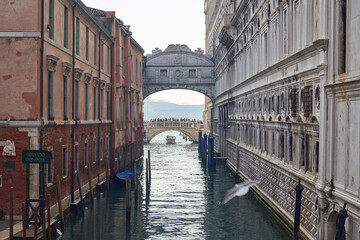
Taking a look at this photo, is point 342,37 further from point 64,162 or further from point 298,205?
point 64,162

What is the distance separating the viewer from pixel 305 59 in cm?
1213

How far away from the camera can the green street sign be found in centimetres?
1242

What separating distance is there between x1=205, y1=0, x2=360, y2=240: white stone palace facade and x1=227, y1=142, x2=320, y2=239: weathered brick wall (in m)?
0.03

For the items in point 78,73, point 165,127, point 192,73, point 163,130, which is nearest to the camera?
point 78,73

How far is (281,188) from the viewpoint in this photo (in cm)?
1520

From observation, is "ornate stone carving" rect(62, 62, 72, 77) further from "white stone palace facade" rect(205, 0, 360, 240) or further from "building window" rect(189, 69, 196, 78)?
"building window" rect(189, 69, 196, 78)

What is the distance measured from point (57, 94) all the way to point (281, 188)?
7.55 metres

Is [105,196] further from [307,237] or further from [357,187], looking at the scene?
[357,187]

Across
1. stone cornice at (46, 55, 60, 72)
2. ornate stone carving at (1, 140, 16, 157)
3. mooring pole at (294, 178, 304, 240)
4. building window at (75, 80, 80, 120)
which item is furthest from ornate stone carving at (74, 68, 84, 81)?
mooring pole at (294, 178, 304, 240)

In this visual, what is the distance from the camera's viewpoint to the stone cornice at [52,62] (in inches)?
551

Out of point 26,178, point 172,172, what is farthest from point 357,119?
point 172,172

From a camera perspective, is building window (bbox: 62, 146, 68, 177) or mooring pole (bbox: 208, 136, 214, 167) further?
mooring pole (bbox: 208, 136, 214, 167)

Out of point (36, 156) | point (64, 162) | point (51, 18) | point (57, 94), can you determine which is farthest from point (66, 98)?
point (36, 156)

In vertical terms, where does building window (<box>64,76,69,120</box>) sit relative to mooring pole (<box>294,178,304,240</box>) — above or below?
above
